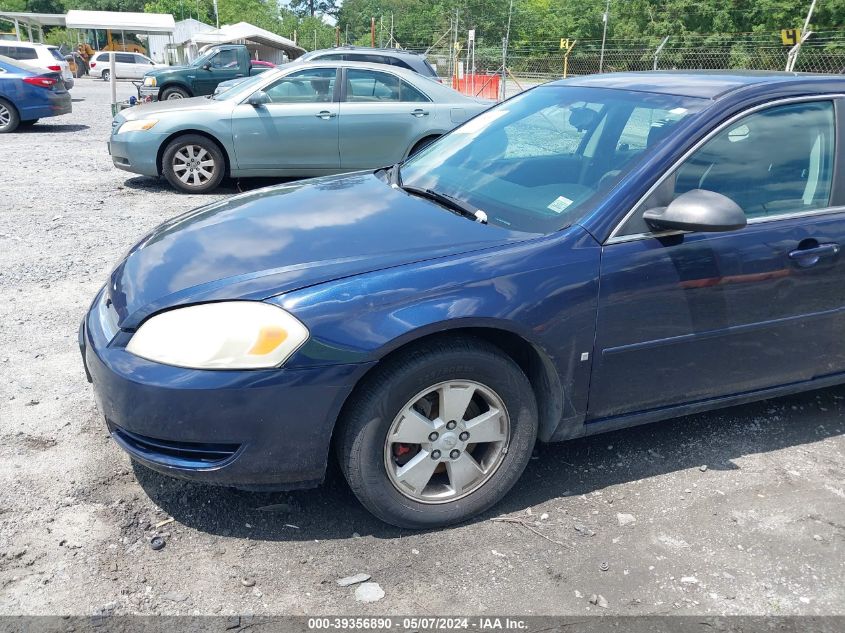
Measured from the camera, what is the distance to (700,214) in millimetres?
2748

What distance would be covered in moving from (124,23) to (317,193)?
4542 cm

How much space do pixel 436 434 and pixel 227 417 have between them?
76 centimetres

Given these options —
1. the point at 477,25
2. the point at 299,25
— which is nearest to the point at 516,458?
the point at 477,25

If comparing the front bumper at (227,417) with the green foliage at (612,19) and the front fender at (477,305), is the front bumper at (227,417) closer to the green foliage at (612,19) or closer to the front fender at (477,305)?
the front fender at (477,305)

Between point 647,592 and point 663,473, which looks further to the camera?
point 663,473

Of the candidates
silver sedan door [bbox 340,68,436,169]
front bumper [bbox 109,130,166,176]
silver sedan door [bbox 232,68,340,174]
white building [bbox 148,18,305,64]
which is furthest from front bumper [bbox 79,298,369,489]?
white building [bbox 148,18,305,64]

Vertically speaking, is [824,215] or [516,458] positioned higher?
[824,215]

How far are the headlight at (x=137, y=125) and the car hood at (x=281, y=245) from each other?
5.51 m

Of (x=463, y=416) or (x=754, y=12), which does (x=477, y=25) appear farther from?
(x=463, y=416)

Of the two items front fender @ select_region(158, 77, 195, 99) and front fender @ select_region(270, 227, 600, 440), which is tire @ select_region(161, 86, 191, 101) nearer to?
front fender @ select_region(158, 77, 195, 99)

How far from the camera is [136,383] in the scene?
2512 millimetres

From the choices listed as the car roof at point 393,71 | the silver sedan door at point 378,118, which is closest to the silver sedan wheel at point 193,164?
the car roof at point 393,71

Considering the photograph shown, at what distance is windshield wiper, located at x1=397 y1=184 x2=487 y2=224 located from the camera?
3.07 meters

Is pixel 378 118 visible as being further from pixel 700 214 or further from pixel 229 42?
pixel 229 42
